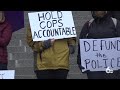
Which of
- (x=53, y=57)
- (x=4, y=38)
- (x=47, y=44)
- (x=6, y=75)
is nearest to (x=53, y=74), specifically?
(x=53, y=57)

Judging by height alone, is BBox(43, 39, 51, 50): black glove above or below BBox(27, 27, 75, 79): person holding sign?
above

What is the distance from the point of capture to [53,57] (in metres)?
16.2

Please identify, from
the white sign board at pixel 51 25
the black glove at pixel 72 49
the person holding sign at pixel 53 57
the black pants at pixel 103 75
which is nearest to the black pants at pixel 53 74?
the person holding sign at pixel 53 57

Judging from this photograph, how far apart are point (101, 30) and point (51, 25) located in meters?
0.74

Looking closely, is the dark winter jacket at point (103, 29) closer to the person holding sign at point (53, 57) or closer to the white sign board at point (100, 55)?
the white sign board at point (100, 55)

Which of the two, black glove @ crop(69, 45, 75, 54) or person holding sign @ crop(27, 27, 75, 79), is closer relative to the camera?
person holding sign @ crop(27, 27, 75, 79)

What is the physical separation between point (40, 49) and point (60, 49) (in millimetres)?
295

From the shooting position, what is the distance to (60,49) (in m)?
16.2

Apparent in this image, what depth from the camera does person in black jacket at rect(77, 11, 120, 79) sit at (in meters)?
16.2

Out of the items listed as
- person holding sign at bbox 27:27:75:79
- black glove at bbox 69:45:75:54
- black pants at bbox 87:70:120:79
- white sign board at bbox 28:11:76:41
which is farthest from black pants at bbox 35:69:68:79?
white sign board at bbox 28:11:76:41

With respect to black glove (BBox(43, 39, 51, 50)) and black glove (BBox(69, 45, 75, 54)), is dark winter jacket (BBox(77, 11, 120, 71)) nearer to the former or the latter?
black glove (BBox(69, 45, 75, 54))

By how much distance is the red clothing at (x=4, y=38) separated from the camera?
16250mm

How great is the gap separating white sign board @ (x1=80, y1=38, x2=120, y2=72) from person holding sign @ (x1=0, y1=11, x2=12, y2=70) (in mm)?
1085
